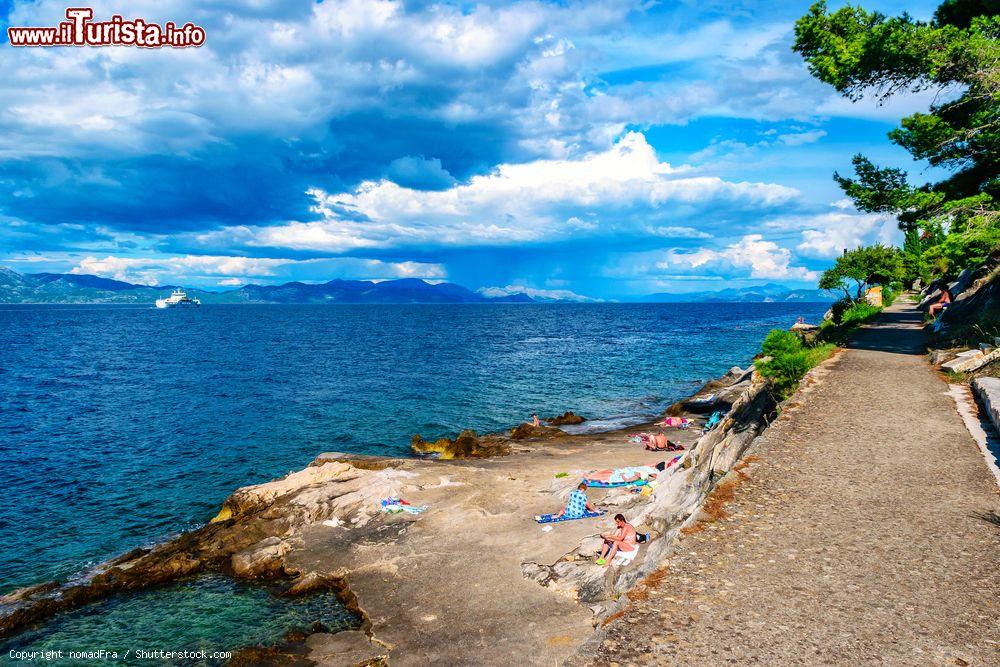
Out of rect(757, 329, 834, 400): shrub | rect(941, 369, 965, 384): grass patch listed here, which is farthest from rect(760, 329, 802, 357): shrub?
rect(941, 369, 965, 384): grass patch

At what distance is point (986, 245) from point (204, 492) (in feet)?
119

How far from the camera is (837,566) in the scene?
8578 mm

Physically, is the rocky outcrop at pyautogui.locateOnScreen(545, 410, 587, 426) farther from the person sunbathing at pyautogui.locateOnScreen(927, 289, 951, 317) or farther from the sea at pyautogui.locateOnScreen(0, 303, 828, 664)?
the person sunbathing at pyautogui.locateOnScreen(927, 289, 951, 317)

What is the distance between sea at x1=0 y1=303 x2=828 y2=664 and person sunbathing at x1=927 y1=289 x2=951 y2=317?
Result: 62.6 feet

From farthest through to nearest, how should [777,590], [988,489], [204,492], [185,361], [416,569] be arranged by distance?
[185,361], [204,492], [416,569], [988,489], [777,590]

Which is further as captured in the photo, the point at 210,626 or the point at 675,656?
the point at 210,626

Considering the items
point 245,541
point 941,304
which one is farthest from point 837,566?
point 941,304

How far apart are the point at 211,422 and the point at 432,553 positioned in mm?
29124

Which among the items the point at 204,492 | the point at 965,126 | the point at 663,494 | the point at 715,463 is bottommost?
the point at 204,492

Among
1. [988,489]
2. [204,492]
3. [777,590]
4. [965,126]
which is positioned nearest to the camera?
[777,590]

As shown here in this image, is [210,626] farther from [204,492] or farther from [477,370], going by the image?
[477,370]

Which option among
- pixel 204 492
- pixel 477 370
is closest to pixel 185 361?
pixel 477 370

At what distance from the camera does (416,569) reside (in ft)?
55.2

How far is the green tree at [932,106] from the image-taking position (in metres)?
21.9
